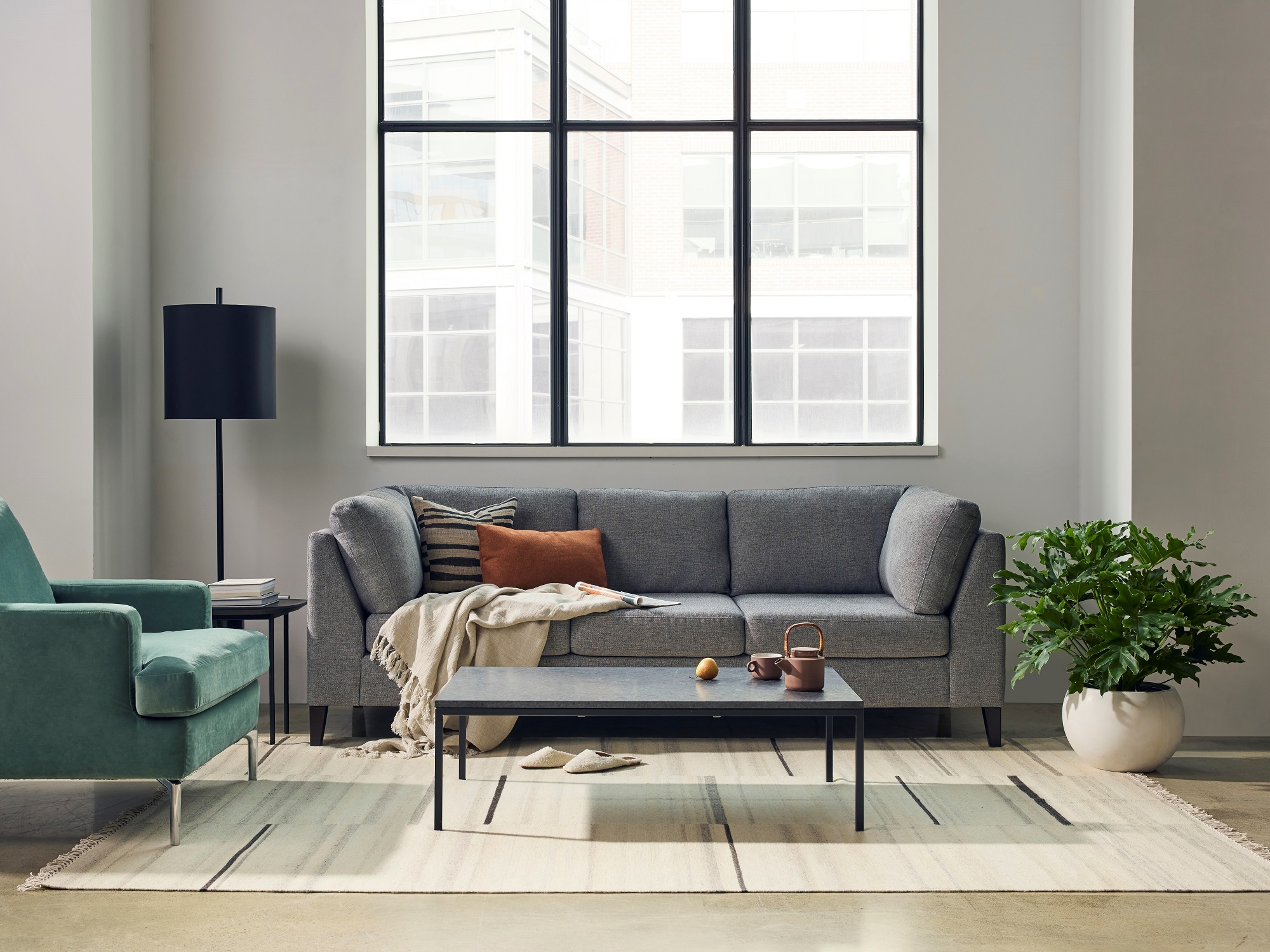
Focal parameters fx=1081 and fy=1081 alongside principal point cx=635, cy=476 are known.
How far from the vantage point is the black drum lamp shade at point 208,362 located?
13.3 feet

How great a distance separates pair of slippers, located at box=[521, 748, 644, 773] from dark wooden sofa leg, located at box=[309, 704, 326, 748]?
764mm

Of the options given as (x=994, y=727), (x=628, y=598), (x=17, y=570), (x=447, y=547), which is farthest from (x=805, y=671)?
(x=17, y=570)

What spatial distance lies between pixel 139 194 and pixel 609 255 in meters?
1.99

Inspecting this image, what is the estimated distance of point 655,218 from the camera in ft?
15.9

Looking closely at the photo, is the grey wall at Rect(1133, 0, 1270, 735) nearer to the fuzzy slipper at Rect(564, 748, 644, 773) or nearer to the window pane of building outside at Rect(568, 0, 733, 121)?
the window pane of building outside at Rect(568, 0, 733, 121)

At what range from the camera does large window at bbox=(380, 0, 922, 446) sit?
15.8 ft

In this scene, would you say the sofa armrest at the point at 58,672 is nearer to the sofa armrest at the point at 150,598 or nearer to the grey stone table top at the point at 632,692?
the sofa armrest at the point at 150,598

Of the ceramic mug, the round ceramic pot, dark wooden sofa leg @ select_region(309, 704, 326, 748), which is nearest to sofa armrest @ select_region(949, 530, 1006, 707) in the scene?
the round ceramic pot

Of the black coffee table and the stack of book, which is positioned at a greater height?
the stack of book

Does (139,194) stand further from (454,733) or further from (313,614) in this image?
(454,733)

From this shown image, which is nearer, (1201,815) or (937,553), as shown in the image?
(1201,815)

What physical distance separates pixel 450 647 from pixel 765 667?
1.15m

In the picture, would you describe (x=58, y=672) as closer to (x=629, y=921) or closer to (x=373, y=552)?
(x=373, y=552)

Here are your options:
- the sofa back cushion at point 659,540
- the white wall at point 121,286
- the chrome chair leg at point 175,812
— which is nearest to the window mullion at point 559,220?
the sofa back cushion at point 659,540
